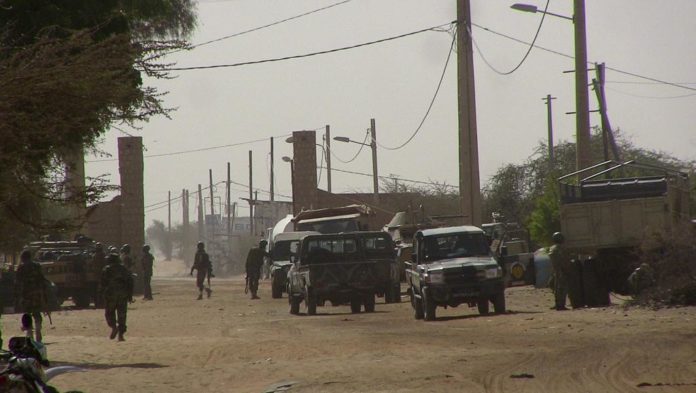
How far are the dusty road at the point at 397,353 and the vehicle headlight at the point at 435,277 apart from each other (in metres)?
0.82

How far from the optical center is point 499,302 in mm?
24750

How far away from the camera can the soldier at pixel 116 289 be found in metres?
21.4

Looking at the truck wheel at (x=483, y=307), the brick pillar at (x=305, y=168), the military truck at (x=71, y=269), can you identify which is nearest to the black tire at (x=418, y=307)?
the truck wheel at (x=483, y=307)

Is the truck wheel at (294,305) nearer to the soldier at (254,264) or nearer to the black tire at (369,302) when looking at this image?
the black tire at (369,302)

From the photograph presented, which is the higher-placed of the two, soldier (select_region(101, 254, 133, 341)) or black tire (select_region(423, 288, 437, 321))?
soldier (select_region(101, 254, 133, 341))

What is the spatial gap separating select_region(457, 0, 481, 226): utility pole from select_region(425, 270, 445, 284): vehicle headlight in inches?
261

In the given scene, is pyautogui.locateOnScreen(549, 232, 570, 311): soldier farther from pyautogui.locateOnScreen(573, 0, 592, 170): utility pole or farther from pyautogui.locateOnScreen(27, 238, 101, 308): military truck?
pyautogui.locateOnScreen(27, 238, 101, 308): military truck

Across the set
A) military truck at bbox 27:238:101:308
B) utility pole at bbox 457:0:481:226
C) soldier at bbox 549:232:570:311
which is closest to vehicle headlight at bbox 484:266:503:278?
soldier at bbox 549:232:570:311

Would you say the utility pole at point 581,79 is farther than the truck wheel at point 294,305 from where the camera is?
Yes

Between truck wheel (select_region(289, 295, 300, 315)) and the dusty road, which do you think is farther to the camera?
truck wheel (select_region(289, 295, 300, 315))

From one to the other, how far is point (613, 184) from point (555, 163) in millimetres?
41492

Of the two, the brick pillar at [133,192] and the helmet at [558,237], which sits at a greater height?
the brick pillar at [133,192]

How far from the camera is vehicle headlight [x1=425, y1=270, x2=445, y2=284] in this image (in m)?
24.1

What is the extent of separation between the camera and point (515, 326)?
21.1 metres
